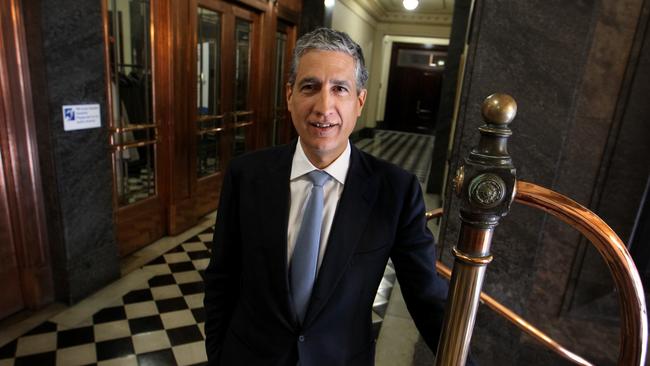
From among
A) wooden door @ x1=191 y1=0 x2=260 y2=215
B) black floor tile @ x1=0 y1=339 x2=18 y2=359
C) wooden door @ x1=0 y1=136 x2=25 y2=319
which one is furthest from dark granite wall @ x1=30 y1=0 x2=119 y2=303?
wooden door @ x1=191 y1=0 x2=260 y2=215

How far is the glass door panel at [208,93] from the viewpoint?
4.52 m

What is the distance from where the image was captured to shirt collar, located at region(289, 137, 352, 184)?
3.73 ft

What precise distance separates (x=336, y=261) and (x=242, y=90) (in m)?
4.83

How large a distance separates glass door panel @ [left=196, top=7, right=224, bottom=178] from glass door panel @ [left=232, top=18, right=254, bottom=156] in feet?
1.31

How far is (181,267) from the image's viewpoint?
3.84 m

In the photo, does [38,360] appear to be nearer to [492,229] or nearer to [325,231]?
[325,231]

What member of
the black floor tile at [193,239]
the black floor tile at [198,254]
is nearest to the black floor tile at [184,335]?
the black floor tile at [198,254]

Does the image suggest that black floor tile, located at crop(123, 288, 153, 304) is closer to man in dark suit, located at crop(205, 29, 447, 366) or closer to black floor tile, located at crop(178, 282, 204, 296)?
black floor tile, located at crop(178, 282, 204, 296)

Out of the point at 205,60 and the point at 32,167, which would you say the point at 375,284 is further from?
the point at 205,60

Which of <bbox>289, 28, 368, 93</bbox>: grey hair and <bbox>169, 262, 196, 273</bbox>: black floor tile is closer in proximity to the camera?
<bbox>289, 28, 368, 93</bbox>: grey hair

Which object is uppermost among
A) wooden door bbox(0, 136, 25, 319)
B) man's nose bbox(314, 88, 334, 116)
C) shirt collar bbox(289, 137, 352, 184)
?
man's nose bbox(314, 88, 334, 116)

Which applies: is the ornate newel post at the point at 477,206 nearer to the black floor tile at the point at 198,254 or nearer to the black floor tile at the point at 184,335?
the black floor tile at the point at 184,335

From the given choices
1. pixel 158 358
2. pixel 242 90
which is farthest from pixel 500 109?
pixel 242 90

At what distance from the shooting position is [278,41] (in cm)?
637
